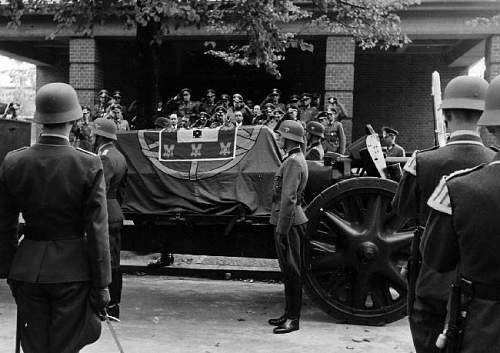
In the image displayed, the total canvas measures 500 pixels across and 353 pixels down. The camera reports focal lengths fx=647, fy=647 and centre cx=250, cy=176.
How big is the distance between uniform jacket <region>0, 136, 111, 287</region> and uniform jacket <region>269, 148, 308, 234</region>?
2504mm

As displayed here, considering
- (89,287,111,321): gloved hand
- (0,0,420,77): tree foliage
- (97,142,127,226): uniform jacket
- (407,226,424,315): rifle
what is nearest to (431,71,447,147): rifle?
(407,226,424,315): rifle

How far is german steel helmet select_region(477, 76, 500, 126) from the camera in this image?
8.78 feet

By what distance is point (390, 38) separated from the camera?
12.0m

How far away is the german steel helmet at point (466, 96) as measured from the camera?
3428 millimetres

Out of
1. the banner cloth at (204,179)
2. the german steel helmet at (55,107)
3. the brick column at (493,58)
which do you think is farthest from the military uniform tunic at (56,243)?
the brick column at (493,58)

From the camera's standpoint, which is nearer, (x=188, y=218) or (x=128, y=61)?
(x=188, y=218)

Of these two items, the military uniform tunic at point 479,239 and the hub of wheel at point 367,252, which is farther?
the hub of wheel at point 367,252

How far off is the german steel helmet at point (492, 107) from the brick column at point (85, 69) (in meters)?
13.9

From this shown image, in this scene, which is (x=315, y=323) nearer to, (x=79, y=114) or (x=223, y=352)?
(x=223, y=352)

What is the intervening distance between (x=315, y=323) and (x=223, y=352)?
1.32m

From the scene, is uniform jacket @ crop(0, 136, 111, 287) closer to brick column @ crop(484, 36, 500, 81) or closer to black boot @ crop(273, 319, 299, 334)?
black boot @ crop(273, 319, 299, 334)

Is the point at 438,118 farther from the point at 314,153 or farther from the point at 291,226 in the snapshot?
the point at 314,153

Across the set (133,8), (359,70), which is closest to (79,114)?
(133,8)

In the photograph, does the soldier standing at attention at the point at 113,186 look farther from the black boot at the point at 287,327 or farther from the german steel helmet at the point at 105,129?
the black boot at the point at 287,327
